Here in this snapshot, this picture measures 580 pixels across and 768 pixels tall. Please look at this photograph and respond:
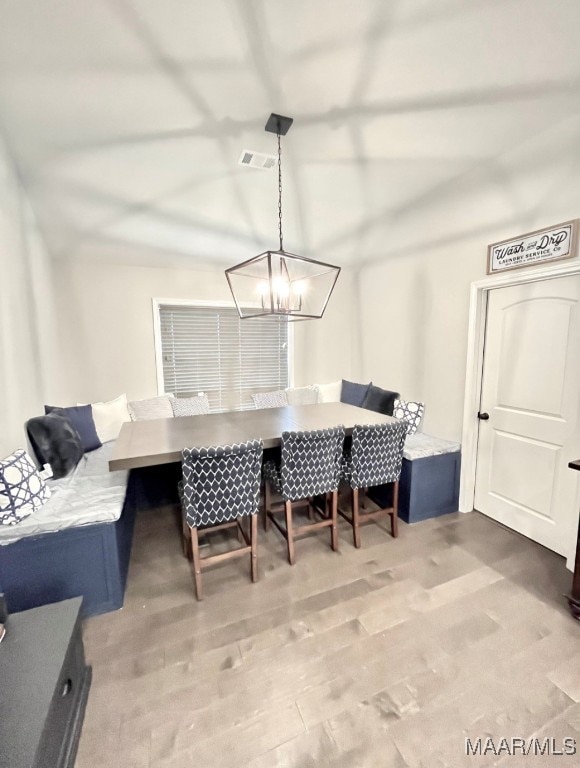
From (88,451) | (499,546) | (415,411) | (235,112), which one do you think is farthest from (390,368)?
(88,451)

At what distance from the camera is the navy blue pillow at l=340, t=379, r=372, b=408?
410 cm

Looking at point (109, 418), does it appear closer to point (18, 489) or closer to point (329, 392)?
point (18, 489)

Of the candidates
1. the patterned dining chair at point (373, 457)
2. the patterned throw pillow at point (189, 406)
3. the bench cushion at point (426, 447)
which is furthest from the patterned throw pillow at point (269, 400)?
the patterned dining chair at point (373, 457)

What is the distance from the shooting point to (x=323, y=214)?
3.24 meters

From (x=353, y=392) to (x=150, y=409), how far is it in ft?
8.03

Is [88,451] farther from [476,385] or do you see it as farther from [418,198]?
[418,198]

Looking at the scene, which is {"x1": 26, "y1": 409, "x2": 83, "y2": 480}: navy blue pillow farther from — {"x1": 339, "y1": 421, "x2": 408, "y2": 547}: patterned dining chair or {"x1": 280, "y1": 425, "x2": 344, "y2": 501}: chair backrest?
{"x1": 339, "y1": 421, "x2": 408, "y2": 547}: patterned dining chair

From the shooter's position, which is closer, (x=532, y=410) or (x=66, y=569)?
(x=66, y=569)


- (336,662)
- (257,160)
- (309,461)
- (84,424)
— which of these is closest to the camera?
(336,662)

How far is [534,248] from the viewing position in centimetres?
229

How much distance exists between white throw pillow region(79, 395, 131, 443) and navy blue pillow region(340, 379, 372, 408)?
8.68 ft

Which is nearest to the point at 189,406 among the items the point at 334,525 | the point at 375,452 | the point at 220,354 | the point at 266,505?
the point at 220,354

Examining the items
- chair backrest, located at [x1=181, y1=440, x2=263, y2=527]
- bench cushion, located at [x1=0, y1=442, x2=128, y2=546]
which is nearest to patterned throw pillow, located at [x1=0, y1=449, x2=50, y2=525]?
bench cushion, located at [x1=0, y1=442, x2=128, y2=546]

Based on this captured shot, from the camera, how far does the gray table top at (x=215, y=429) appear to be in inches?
76.3
